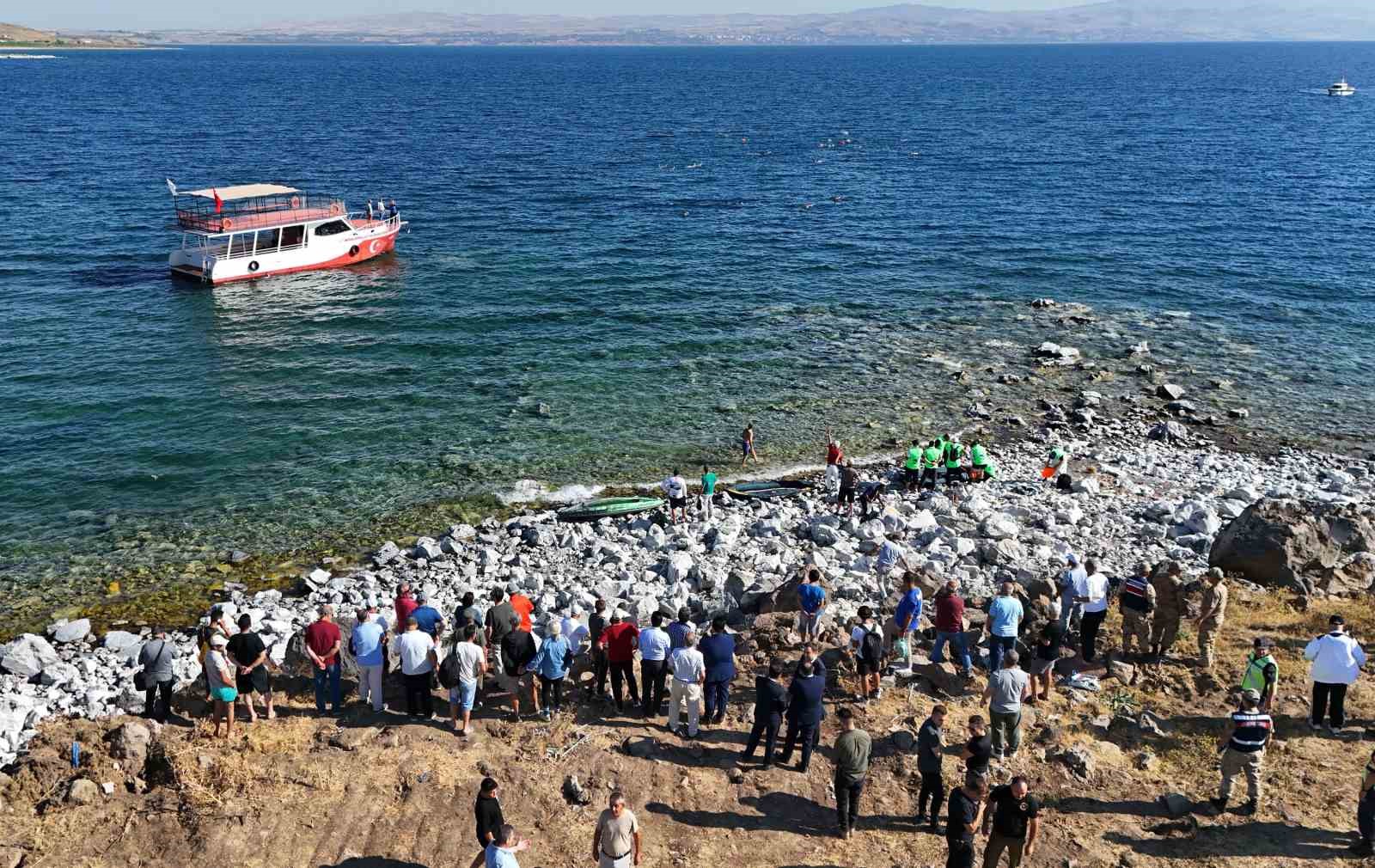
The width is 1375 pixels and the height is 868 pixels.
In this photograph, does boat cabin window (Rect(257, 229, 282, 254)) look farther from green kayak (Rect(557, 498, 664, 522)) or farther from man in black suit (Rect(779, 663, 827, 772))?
man in black suit (Rect(779, 663, 827, 772))

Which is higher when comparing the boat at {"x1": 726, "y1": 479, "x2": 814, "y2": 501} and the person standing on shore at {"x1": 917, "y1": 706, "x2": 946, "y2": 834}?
the person standing on shore at {"x1": 917, "y1": 706, "x2": 946, "y2": 834}

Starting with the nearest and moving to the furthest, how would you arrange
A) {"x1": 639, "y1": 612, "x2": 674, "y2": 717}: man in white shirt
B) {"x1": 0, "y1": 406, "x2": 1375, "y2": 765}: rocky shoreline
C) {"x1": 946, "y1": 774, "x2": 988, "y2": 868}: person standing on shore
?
{"x1": 946, "y1": 774, "x2": 988, "y2": 868}: person standing on shore < {"x1": 639, "y1": 612, "x2": 674, "y2": 717}: man in white shirt < {"x1": 0, "y1": 406, "x2": 1375, "y2": 765}: rocky shoreline

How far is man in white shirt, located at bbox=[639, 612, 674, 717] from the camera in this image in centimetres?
1484

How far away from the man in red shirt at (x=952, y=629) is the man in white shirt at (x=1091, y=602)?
2.13 metres

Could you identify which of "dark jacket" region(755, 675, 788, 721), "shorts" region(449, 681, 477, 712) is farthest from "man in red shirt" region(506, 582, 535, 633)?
"dark jacket" region(755, 675, 788, 721)

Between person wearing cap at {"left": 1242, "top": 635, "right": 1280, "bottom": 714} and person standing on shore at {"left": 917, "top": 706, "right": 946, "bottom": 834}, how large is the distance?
486cm

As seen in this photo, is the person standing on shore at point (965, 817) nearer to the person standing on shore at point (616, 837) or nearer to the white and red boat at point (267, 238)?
the person standing on shore at point (616, 837)

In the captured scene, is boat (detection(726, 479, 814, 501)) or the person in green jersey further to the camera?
boat (detection(726, 479, 814, 501))

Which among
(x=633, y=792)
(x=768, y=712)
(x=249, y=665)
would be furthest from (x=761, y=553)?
(x=249, y=665)

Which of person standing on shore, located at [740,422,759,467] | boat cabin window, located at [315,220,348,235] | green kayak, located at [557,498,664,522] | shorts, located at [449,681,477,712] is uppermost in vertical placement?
boat cabin window, located at [315,220,348,235]

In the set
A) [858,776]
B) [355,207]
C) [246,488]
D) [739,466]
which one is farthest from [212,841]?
[355,207]

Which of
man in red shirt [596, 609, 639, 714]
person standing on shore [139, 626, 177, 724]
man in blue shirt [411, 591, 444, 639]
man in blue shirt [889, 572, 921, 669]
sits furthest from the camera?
man in blue shirt [889, 572, 921, 669]

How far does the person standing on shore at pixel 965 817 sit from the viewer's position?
450 inches

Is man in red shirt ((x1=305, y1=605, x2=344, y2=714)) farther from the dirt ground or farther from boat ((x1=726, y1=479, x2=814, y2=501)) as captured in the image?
boat ((x1=726, y1=479, x2=814, y2=501))
